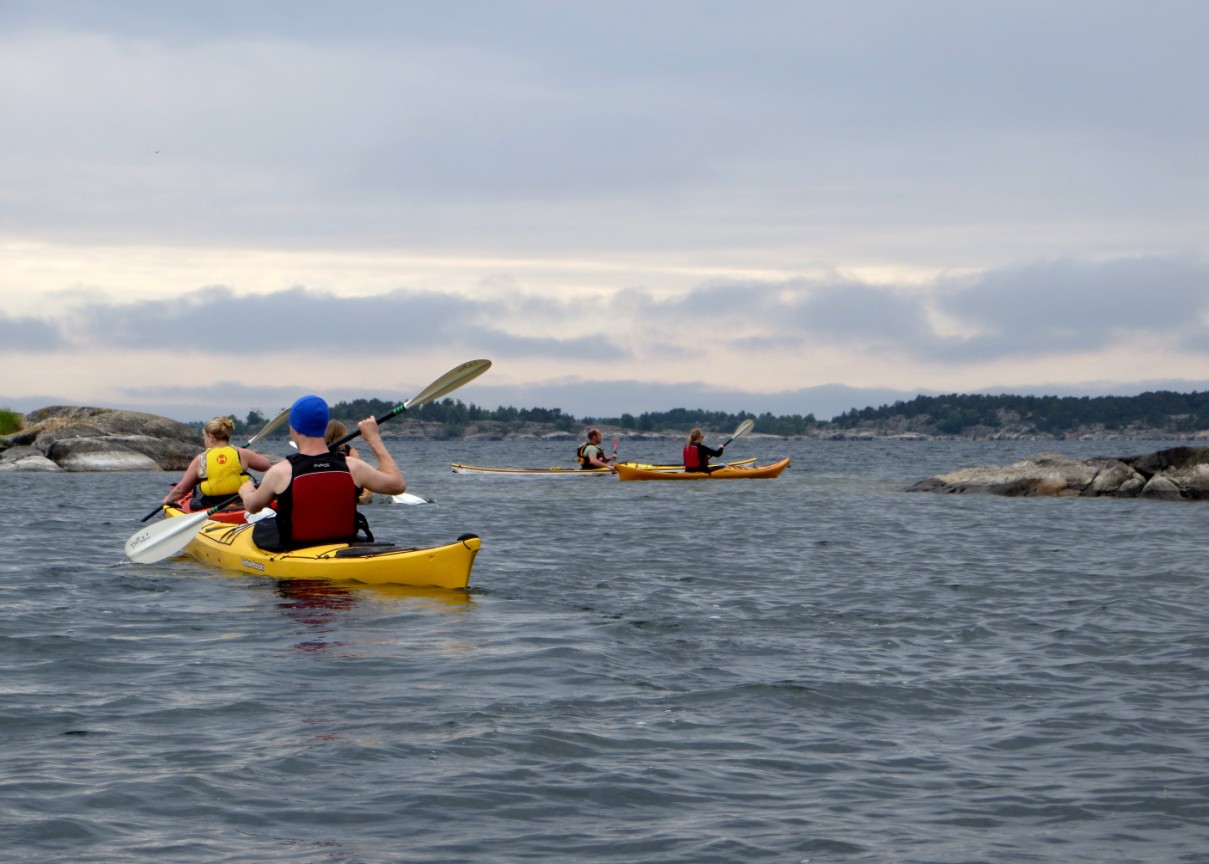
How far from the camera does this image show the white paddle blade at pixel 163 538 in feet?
41.8

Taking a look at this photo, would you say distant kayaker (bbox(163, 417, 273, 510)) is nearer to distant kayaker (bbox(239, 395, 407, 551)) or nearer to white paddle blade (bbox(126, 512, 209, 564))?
white paddle blade (bbox(126, 512, 209, 564))

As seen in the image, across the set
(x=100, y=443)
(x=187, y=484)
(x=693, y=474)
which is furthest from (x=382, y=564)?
(x=100, y=443)

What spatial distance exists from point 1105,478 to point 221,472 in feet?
62.8

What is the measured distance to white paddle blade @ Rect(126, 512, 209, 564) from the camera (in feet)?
41.8

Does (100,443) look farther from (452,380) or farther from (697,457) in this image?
(452,380)

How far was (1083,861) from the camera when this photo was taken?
4500 millimetres

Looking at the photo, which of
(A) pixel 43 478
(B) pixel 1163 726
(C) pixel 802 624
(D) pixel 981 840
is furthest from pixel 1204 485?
(A) pixel 43 478

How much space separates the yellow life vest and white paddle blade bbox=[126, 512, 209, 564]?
1.13 m

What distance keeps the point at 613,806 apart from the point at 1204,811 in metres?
2.39

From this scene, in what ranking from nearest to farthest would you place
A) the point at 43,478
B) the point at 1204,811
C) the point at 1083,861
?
the point at 1083,861 < the point at 1204,811 < the point at 43,478

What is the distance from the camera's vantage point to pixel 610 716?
663 cm

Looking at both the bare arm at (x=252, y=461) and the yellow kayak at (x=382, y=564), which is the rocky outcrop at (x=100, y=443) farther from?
the yellow kayak at (x=382, y=564)

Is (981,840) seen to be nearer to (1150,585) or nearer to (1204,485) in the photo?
(1150,585)

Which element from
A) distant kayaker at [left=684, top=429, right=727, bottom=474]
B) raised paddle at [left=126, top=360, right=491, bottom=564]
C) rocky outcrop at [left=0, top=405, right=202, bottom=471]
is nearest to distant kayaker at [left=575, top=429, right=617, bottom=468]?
distant kayaker at [left=684, top=429, right=727, bottom=474]
